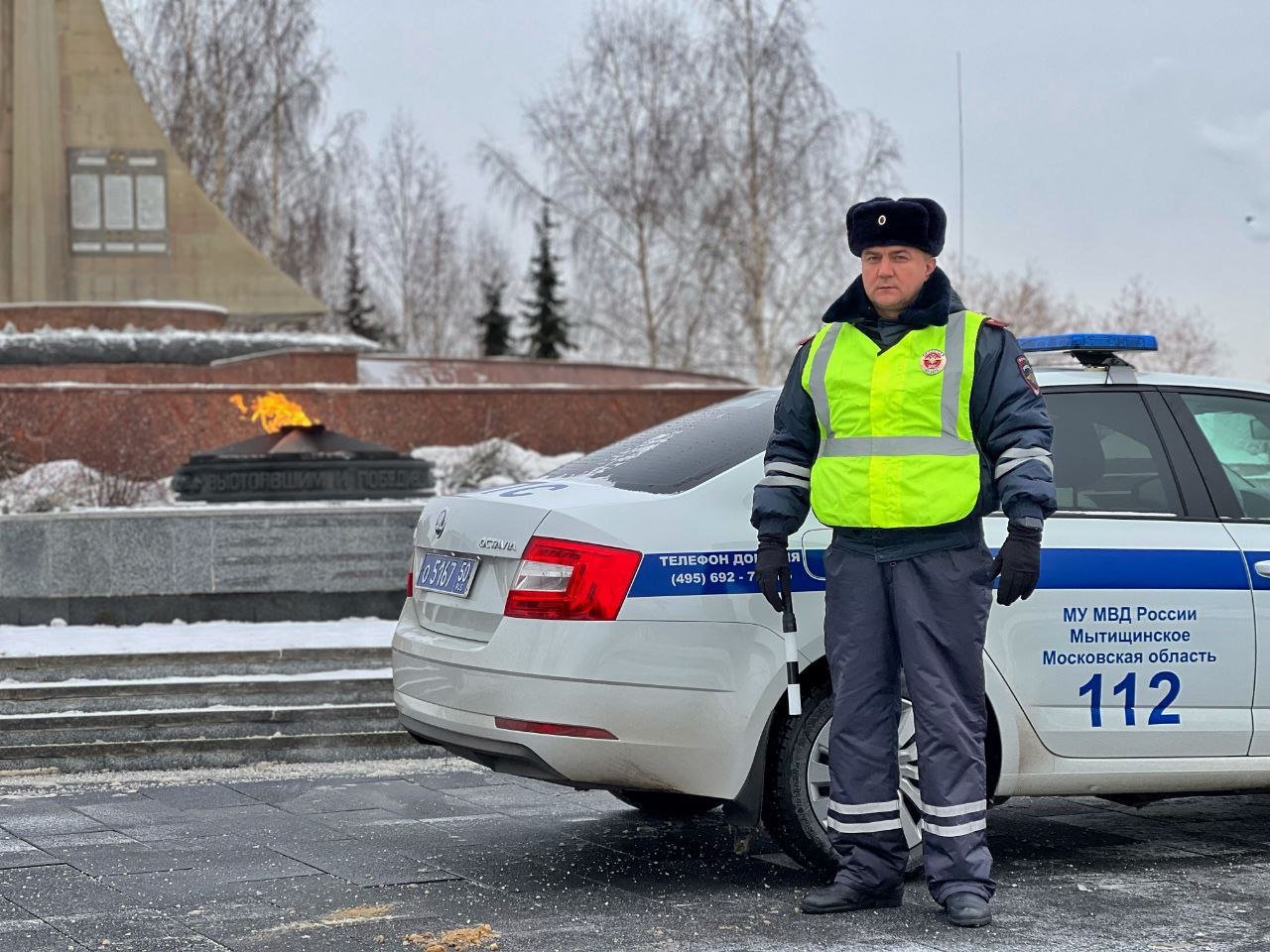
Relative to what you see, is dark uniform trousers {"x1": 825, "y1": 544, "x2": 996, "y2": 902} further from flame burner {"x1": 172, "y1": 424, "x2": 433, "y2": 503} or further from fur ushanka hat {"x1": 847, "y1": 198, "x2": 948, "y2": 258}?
flame burner {"x1": 172, "y1": 424, "x2": 433, "y2": 503}

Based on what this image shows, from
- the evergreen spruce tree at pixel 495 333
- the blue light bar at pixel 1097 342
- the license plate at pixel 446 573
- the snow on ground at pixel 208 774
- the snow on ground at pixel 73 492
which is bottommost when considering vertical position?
the snow on ground at pixel 208 774

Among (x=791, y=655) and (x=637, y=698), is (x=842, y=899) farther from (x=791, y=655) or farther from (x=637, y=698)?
(x=637, y=698)

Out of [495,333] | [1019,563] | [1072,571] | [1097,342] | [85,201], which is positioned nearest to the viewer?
[1019,563]

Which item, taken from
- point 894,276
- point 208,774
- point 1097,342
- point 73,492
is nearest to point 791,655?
point 894,276

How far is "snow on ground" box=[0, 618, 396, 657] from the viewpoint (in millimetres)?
9156

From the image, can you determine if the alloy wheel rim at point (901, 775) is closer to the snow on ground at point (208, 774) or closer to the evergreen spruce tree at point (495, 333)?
the snow on ground at point (208, 774)

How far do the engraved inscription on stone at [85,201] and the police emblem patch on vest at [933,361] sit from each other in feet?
76.8

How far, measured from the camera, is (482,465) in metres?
18.4

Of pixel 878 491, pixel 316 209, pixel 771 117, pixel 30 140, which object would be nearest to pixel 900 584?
pixel 878 491

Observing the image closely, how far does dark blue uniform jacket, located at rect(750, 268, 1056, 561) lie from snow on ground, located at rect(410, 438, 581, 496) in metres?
11.6

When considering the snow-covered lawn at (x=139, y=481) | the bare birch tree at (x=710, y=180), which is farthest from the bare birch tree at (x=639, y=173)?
the snow-covered lawn at (x=139, y=481)

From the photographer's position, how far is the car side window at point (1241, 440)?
5.55 m

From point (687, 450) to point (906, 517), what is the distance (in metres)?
1.00

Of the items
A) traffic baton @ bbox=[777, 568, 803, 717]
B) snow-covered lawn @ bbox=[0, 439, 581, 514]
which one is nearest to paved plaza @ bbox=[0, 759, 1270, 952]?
traffic baton @ bbox=[777, 568, 803, 717]
